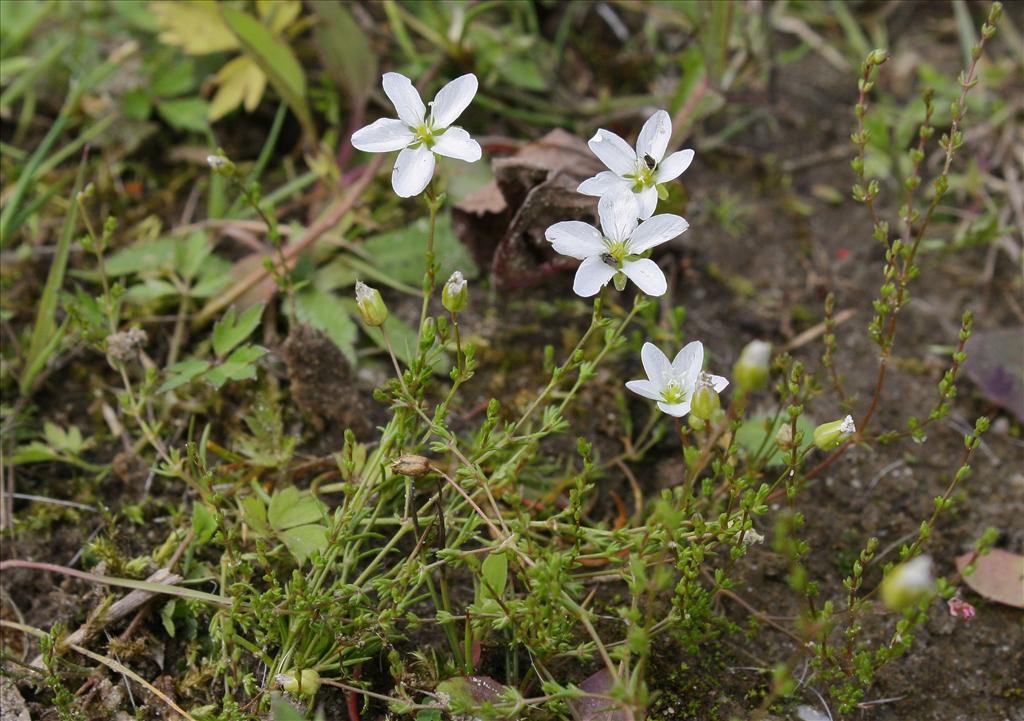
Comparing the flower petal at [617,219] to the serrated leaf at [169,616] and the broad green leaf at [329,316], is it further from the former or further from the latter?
the serrated leaf at [169,616]

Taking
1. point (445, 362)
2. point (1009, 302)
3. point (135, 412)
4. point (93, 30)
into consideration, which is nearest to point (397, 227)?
point (445, 362)

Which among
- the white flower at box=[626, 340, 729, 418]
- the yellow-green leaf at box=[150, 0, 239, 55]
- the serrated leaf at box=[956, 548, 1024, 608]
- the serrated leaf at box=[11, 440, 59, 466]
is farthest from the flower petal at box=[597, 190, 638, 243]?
the yellow-green leaf at box=[150, 0, 239, 55]

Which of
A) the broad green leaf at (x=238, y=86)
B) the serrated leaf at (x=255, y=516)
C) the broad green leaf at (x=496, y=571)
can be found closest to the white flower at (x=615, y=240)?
the broad green leaf at (x=496, y=571)

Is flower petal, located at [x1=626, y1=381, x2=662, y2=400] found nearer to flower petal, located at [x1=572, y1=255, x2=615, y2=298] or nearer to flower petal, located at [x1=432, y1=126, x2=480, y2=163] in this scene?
flower petal, located at [x1=572, y1=255, x2=615, y2=298]

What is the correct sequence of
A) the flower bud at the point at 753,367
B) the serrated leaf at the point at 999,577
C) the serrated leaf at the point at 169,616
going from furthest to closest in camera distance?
the serrated leaf at the point at 999,577 → the serrated leaf at the point at 169,616 → the flower bud at the point at 753,367

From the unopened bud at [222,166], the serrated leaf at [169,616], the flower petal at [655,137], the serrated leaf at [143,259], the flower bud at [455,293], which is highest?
the flower petal at [655,137]

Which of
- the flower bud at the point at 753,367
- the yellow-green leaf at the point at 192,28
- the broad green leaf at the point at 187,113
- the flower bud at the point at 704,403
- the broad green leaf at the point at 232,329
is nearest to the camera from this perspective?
the flower bud at the point at 753,367
